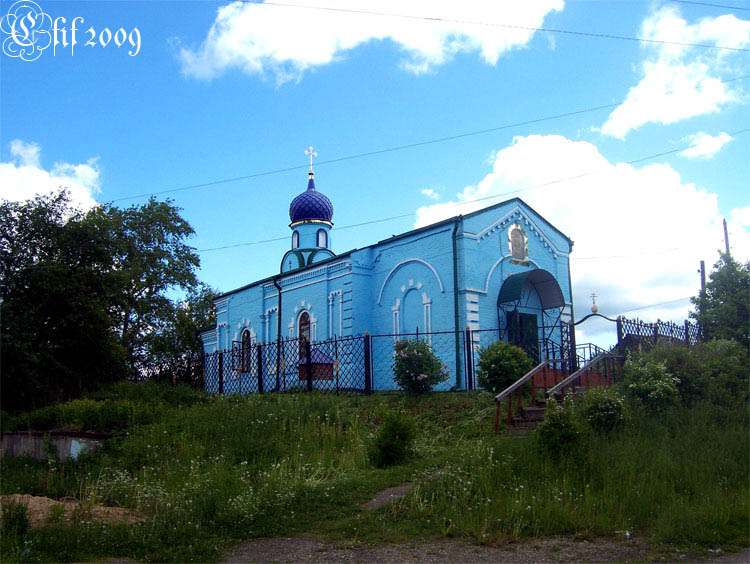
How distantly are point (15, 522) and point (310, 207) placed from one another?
71.0 ft

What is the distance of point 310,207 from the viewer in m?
27.0

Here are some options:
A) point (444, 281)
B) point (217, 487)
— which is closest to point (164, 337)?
point (444, 281)

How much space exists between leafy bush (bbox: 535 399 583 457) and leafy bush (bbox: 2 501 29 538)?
5614 millimetres

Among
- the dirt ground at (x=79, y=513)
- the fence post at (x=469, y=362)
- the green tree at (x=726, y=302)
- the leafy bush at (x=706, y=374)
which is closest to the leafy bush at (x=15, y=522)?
the dirt ground at (x=79, y=513)

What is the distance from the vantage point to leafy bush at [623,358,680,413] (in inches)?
371

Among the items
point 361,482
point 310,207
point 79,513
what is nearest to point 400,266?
point 310,207

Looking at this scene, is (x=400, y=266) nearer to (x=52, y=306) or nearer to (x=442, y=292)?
(x=442, y=292)

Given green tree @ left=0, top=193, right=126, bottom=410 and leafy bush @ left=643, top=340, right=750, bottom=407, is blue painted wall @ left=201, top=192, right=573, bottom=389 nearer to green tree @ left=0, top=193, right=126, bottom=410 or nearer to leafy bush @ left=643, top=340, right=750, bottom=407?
leafy bush @ left=643, top=340, right=750, bottom=407

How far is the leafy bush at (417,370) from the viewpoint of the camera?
Result: 12.7 meters

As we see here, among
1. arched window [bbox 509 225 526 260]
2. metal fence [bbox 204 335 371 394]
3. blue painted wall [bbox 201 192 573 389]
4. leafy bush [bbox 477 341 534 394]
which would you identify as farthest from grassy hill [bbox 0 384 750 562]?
arched window [bbox 509 225 526 260]

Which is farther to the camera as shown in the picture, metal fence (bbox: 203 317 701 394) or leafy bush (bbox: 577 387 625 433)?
metal fence (bbox: 203 317 701 394)

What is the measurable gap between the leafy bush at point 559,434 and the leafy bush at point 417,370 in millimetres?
5065

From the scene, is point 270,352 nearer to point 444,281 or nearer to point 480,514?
point 444,281

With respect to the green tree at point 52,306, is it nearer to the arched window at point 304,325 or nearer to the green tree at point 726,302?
the arched window at point 304,325
